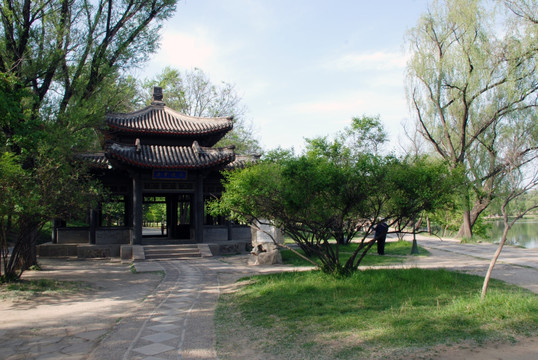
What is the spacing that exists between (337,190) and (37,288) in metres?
6.12

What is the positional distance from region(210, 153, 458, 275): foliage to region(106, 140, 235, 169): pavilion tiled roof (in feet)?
24.3

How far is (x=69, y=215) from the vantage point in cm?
858

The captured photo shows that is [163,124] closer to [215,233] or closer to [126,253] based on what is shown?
[215,233]

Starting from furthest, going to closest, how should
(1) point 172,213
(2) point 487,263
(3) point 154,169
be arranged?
(1) point 172,213 < (3) point 154,169 < (2) point 487,263

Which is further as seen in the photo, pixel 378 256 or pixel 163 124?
pixel 163 124

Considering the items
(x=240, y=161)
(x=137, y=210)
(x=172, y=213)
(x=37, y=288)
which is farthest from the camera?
(x=172, y=213)

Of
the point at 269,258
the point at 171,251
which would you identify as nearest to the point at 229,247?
the point at 171,251

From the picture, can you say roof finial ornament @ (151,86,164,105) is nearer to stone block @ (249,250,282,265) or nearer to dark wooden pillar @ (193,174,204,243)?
dark wooden pillar @ (193,174,204,243)

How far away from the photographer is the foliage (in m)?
6.71

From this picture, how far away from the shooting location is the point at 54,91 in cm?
1112

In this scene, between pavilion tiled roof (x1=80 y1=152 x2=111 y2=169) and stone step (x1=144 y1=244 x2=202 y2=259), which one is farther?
pavilion tiled roof (x1=80 y1=152 x2=111 y2=169)

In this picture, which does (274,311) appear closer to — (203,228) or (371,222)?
(371,222)

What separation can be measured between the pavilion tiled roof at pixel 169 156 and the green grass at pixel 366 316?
813cm

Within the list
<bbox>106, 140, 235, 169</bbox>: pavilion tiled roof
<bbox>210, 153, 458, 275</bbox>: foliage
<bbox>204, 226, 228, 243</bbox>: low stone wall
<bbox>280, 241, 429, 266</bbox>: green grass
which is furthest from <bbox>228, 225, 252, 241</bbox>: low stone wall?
<bbox>210, 153, 458, 275</bbox>: foliage
